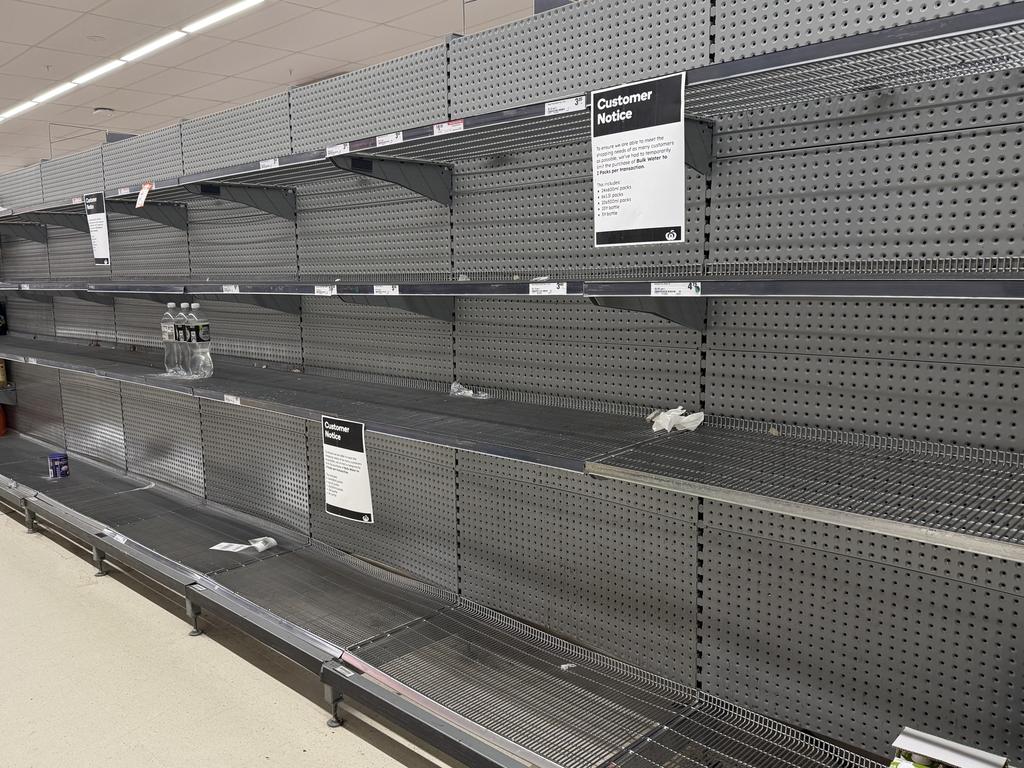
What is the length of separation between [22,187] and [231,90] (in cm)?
422

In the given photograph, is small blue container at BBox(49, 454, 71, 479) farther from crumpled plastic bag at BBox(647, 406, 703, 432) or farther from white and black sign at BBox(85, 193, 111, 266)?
crumpled plastic bag at BBox(647, 406, 703, 432)

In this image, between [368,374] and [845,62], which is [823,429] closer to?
[845,62]

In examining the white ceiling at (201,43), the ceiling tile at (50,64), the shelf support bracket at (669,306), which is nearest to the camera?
the shelf support bracket at (669,306)

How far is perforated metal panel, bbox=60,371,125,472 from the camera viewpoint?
493 cm

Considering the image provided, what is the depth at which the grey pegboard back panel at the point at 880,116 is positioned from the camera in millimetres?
1617

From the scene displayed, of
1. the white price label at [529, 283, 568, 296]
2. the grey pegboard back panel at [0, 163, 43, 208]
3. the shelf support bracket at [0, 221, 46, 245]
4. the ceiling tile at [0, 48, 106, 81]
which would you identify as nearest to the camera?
the white price label at [529, 283, 568, 296]

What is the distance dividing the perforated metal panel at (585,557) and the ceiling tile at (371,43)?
605cm

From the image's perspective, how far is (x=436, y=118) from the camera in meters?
2.65

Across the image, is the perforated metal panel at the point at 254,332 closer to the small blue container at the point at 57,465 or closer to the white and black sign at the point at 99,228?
the white and black sign at the point at 99,228

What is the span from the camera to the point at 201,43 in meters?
7.33

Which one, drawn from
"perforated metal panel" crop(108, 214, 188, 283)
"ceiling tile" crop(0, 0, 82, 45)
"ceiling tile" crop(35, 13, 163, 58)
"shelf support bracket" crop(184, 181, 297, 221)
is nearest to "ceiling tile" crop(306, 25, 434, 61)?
"ceiling tile" crop(35, 13, 163, 58)

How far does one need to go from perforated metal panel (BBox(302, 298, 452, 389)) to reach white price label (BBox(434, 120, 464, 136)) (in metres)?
0.95

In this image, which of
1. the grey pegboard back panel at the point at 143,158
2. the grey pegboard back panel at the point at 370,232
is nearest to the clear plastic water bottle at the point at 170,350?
the grey pegboard back panel at the point at 143,158

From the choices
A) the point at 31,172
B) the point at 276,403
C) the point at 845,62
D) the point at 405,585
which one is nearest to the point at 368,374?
the point at 276,403
